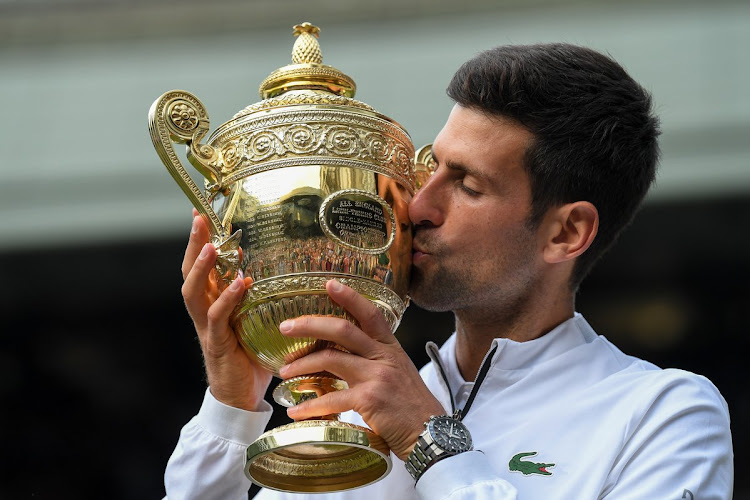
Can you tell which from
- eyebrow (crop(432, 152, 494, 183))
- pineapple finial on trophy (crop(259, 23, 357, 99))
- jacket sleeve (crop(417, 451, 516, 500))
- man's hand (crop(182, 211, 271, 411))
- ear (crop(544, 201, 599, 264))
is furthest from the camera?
ear (crop(544, 201, 599, 264))

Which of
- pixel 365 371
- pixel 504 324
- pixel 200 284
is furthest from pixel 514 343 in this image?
pixel 200 284

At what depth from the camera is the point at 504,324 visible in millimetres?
2494

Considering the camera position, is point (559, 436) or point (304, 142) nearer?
point (304, 142)

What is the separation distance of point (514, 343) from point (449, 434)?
40 centimetres

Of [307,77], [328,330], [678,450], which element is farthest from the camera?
[307,77]

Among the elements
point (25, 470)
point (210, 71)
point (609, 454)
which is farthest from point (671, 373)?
point (25, 470)

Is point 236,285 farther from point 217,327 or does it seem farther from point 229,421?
point 229,421

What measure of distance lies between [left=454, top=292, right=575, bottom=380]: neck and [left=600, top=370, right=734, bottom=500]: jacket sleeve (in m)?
0.34

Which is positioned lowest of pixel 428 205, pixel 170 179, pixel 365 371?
pixel 170 179

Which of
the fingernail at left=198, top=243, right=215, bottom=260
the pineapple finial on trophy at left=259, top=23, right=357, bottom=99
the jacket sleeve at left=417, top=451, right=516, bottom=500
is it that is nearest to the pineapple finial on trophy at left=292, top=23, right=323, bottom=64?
the pineapple finial on trophy at left=259, top=23, right=357, bottom=99

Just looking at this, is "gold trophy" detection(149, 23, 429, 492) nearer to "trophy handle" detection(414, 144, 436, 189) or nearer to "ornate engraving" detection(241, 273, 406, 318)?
"ornate engraving" detection(241, 273, 406, 318)

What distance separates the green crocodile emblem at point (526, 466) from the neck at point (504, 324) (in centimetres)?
32

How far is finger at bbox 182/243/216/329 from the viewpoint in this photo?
83.6 inches

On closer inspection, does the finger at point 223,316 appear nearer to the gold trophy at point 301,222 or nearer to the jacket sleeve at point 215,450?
the gold trophy at point 301,222
